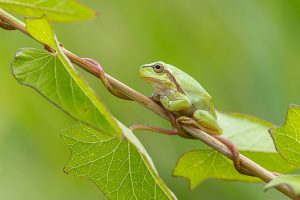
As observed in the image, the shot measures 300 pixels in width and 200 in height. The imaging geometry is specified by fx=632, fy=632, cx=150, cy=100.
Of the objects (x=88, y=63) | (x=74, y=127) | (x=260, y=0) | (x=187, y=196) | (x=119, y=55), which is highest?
(x=88, y=63)

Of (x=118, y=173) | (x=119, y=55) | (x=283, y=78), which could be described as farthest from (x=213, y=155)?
(x=283, y=78)

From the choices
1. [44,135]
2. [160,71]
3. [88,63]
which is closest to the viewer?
[88,63]

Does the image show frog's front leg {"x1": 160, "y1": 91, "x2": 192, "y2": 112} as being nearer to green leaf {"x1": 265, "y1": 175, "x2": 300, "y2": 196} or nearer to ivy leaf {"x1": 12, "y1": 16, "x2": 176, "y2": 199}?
ivy leaf {"x1": 12, "y1": 16, "x2": 176, "y2": 199}

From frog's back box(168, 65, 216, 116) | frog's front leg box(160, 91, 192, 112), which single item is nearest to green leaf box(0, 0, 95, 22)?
frog's front leg box(160, 91, 192, 112)

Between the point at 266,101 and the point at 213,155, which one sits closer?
the point at 213,155

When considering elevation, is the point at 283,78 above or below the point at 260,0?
below

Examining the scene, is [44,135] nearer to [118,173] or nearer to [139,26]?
[139,26]

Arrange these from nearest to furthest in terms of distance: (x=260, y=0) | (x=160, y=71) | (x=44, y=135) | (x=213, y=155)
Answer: (x=213, y=155) < (x=160, y=71) < (x=44, y=135) < (x=260, y=0)
